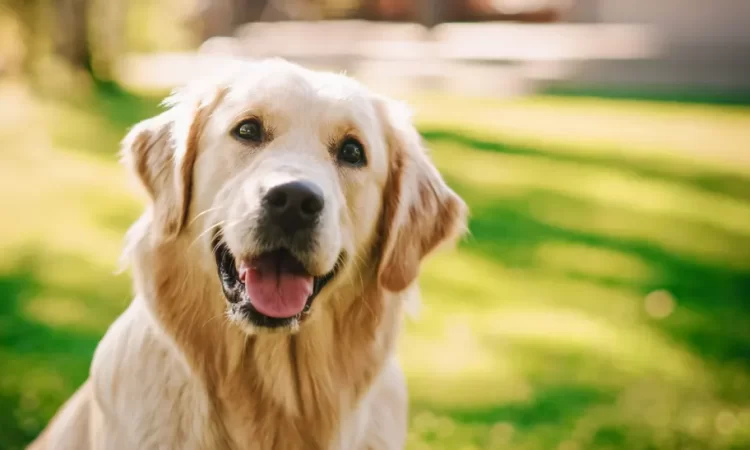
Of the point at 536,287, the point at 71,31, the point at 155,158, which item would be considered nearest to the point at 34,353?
the point at 155,158

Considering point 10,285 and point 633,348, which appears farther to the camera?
point 10,285

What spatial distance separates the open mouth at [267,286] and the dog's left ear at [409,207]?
0.35 m

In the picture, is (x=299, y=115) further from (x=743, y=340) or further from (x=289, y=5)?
(x=289, y=5)

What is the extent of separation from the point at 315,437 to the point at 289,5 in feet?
50.9

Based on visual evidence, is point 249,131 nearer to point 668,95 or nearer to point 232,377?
point 232,377

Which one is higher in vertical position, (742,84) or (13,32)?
(13,32)

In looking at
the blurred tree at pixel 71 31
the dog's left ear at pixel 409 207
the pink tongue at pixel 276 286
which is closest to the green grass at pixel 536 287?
the dog's left ear at pixel 409 207

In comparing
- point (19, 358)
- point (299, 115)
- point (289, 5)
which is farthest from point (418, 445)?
point (289, 5)

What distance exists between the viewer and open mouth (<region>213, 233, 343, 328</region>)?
231 centimetres

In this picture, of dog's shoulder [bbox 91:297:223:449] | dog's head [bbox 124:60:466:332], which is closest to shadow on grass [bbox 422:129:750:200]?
dog's head [bbox 124:60:466:332]

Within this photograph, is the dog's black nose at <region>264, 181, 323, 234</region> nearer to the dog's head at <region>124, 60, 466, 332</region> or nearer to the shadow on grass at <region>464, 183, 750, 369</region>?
the dog's head at <region>124, 60, 466, 332</region>

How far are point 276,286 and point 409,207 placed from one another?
1.99ft

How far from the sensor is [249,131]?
2.48 meters

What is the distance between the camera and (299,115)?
2486 mm
